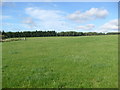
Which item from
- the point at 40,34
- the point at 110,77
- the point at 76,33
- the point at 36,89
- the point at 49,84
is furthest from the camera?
the point at 76,33

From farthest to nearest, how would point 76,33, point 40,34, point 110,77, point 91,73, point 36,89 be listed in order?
point 76,33, point 40,34, point 91,73, point 110,77, point 36,89

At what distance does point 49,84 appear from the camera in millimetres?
7777

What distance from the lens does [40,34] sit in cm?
14300

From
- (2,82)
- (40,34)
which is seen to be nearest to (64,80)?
(2,82)

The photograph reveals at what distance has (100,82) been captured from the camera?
318 inches

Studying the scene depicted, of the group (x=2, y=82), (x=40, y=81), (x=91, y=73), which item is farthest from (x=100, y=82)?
(x=2, y=82)

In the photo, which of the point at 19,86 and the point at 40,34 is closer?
the point at 19,86

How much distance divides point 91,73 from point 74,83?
2.36 metres

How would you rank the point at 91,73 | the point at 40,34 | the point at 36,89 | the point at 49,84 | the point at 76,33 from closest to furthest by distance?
the point at 36,89
the point at 49,84
the point at 91,73
the point at 40,34
the point at 76,33

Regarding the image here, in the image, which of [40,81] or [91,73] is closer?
[40,81]

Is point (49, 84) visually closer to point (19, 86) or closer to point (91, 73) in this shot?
point (19, 86)

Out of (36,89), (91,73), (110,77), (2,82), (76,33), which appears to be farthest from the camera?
(76,33)

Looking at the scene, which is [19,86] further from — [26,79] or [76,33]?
[76,33]

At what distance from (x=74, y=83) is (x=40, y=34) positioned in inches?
5392
